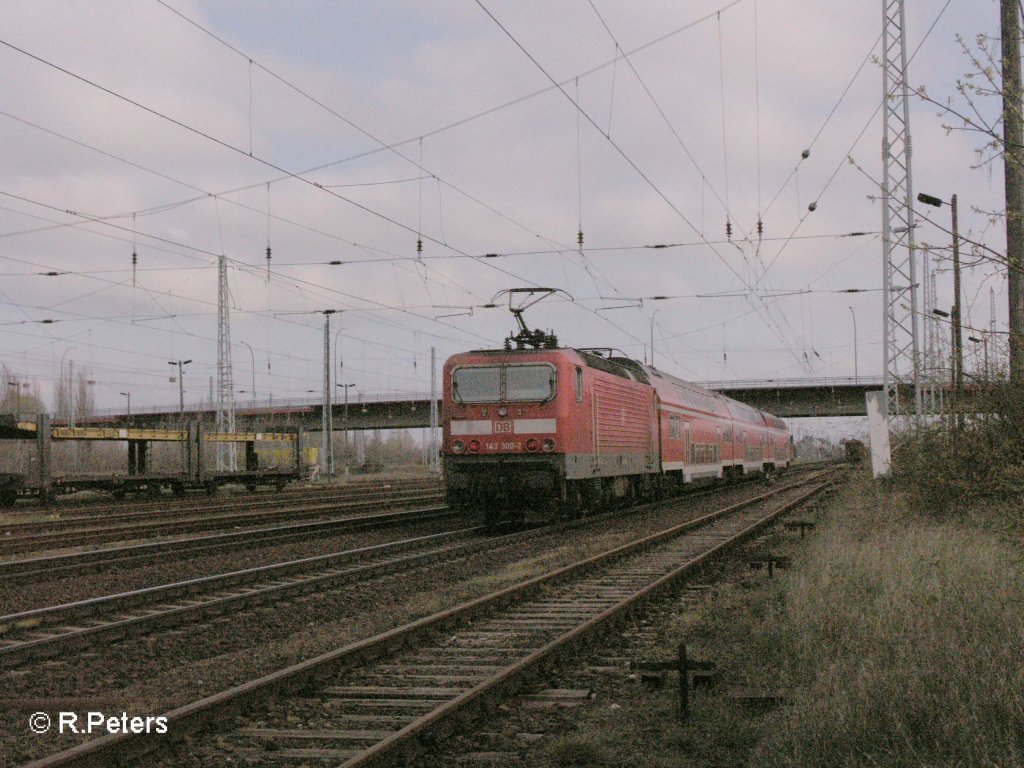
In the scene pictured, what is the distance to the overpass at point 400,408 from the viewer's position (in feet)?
230

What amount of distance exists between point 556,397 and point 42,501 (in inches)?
669

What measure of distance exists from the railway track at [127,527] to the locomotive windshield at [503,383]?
5805 mm

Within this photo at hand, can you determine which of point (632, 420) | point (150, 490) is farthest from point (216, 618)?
point (150, 490)

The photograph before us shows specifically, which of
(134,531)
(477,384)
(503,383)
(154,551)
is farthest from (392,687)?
(134,531)

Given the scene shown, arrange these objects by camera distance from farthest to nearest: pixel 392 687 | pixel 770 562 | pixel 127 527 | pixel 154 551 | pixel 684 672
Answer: pixel 127 527
pixel 154 551
pixel 770 562
pixel 392 687
pixel 684 672

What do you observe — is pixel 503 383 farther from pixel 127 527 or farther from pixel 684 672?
pixel 684 672

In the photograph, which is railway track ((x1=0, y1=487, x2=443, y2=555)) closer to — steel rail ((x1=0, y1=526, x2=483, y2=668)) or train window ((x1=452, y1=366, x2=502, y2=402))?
steel rail ((x1=0, y1=526, x2=483, y2=668))

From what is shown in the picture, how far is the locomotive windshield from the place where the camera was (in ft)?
57.9

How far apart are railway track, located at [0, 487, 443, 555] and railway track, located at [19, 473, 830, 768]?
30.2 ft

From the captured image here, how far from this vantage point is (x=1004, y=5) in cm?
1156

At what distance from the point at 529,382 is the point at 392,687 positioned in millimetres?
11211

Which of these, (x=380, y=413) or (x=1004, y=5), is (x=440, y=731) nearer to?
A: (x=1004, y=5)

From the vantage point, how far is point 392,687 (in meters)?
6.79

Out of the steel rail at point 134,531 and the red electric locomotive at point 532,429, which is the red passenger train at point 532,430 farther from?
the steel rail at point 134,531
